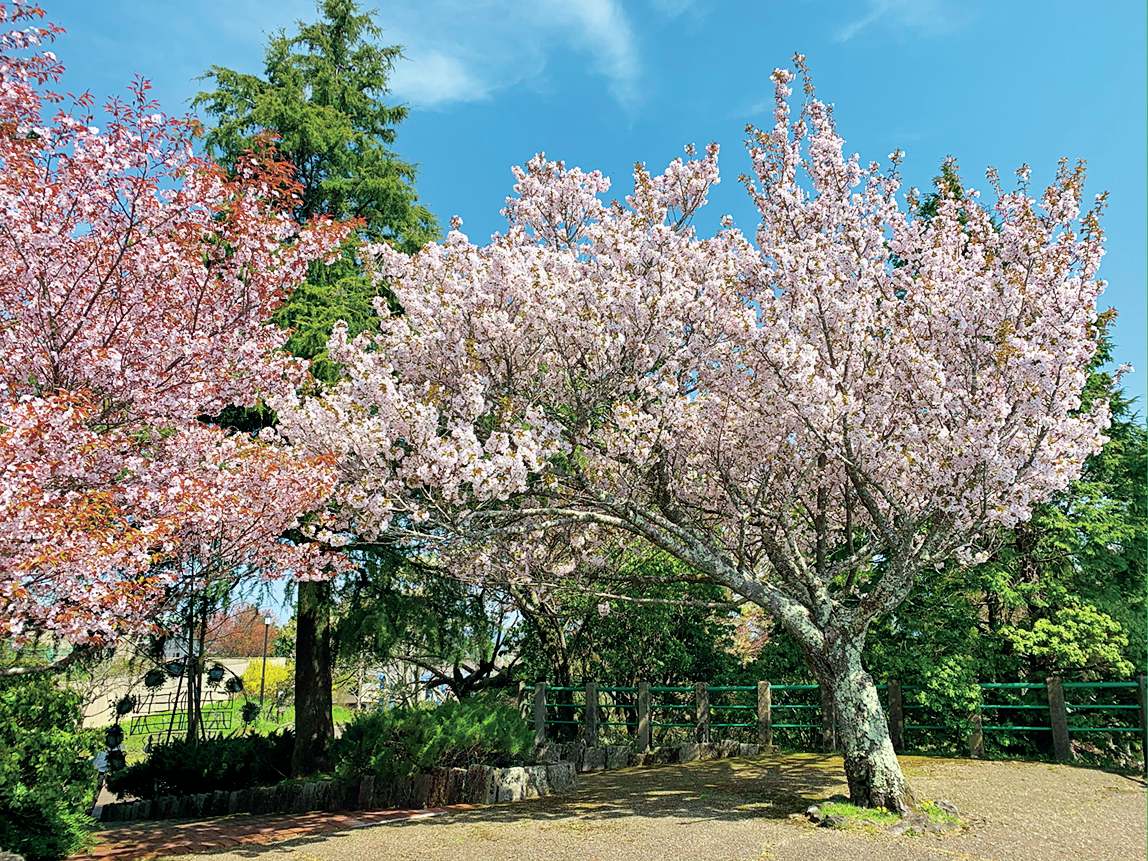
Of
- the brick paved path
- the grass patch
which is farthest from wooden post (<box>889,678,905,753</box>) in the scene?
the brick paved path

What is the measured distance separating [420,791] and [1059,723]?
9.15 m

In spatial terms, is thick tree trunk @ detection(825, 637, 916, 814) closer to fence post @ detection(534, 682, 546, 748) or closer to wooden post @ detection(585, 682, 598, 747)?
wooden post @ detection(585, 682, 598, 747)

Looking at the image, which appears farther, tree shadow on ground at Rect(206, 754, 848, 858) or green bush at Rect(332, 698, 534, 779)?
green bush at Rect(332, 698, 534, 779)

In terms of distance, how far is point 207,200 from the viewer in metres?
7.98

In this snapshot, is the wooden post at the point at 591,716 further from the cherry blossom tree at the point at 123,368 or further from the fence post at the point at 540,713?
the cherry blossom tree at the point at 123,368

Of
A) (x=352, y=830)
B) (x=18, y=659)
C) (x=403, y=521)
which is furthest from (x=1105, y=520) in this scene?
(x=18, y=659)

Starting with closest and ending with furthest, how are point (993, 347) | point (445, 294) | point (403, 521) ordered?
point (993, 347) < point (445, 294) < point (403, 521)

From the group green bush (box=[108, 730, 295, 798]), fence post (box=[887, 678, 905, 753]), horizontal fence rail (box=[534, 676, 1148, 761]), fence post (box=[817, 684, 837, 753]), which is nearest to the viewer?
green bush (box=[108, 730, 295, 798])

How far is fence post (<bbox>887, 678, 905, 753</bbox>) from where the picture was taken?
1216 centimetres

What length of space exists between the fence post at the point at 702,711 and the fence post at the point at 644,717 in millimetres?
858

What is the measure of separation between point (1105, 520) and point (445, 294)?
477 inches

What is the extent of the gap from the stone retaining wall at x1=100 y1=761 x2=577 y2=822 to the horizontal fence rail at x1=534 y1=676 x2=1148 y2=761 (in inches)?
137

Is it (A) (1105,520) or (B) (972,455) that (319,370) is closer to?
(B) (972,455)

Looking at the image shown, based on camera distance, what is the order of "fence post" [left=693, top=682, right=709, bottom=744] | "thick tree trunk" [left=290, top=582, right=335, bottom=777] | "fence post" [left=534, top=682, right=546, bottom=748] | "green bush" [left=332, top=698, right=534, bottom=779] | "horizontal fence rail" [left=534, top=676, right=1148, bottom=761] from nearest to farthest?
"green bush" [left=332, top=698, right=534, bottom=779]
"horizontal fence rail" [left=534, top=676, right=1148, bottom=761]
"thick tree trunk" [left=290, top=582, right=335, bottom=777]
"fence post" [left=693, top=682, right=709, bottom=744]
"fence post" [left=534, top=682, right=546, bottom=748]
